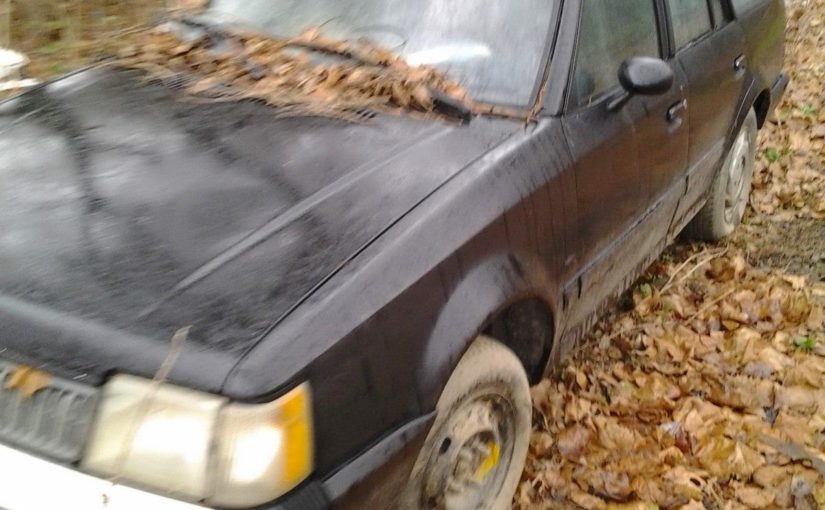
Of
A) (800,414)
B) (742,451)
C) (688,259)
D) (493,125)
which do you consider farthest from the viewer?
(688,259)

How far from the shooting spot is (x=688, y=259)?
427 centimetres

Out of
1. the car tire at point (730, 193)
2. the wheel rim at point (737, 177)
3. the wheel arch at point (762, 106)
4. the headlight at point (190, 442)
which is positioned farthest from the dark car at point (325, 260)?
the wheel arch at point (762, 106)

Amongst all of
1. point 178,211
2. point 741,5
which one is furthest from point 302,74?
point 741,5

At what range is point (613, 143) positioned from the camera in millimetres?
2648

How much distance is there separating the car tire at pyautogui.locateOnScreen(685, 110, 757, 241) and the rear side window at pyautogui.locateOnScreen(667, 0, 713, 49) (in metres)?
0.88

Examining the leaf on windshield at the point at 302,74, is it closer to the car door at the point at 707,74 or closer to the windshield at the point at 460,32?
the windshield at the point at 460,32

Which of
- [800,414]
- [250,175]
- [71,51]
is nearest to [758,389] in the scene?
[800,414]

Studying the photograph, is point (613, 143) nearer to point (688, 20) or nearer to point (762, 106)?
point (688, 20)

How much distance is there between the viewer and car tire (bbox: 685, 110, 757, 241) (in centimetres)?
423

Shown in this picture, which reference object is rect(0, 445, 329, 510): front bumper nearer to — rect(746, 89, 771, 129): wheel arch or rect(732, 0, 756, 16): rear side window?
rect(732, 0, 756, 16): rear side window

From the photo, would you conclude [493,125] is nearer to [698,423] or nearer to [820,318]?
[698,423]

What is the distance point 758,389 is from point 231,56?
256cm

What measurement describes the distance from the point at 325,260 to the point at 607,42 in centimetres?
162

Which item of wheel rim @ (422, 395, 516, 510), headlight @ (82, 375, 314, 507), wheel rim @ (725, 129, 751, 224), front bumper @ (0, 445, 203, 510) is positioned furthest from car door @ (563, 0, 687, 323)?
front bumper @ (0, 445, 203, 510)
